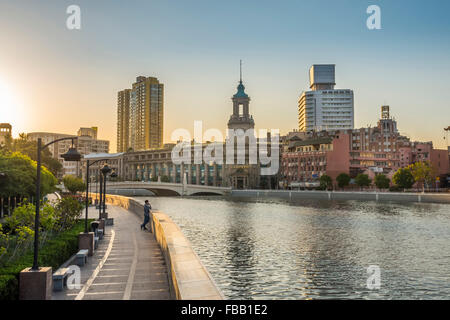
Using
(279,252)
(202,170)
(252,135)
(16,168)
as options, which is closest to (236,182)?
(202,170)

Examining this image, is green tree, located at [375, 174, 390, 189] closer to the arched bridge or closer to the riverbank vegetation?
the arched bridge

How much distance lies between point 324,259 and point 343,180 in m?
98.5

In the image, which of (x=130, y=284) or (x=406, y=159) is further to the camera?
(x=406, y=159)

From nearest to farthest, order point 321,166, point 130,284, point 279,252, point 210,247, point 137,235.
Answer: point 130,284, point 137,235, point 279,252, point 210,247, point 321,166

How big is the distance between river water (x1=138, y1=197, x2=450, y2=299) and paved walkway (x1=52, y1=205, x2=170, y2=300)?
167 inches

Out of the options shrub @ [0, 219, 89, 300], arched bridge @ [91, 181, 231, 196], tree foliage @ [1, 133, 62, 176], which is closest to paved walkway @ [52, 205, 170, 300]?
shrub @ [0, 219, 89, 300]

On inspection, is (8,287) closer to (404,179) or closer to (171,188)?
(404,179)

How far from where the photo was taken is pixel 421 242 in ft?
115

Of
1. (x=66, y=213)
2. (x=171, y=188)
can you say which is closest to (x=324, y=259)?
(x=66, y=213)

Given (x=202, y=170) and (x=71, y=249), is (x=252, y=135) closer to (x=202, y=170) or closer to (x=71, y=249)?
(x=202, y=170)

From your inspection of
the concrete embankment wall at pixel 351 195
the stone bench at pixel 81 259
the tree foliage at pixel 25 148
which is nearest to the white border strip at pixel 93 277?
the stone bench at pixel 81 259

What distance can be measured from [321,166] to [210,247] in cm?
10644

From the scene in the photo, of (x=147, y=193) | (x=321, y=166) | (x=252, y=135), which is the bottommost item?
(x=147, y=193)

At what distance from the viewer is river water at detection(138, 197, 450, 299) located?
2009 centimetres
